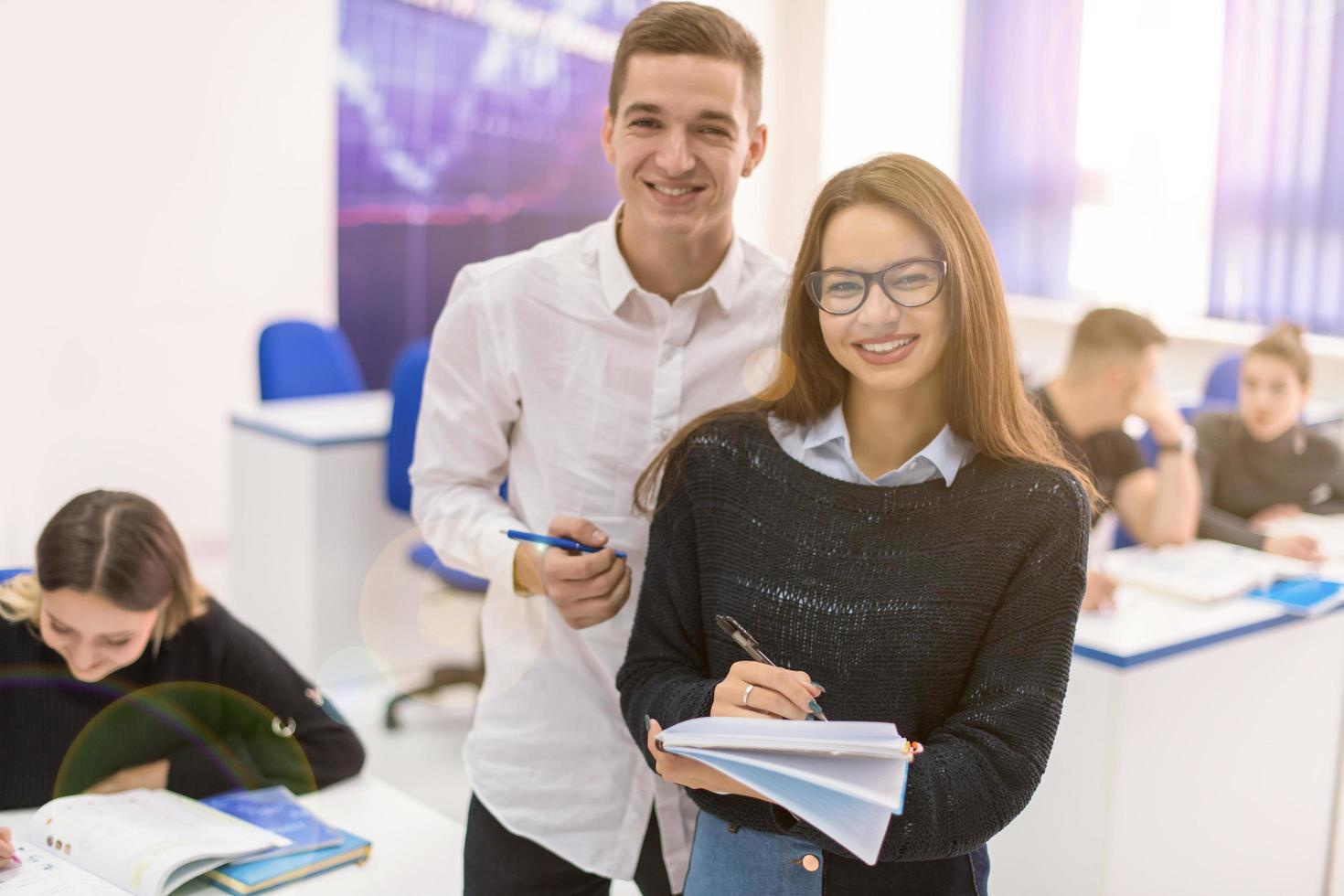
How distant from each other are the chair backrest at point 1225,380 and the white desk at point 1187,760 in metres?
2.11

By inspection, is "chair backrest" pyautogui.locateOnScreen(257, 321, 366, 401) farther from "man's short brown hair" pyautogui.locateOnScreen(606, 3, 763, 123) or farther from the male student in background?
"man's short brown hair" pyautogui.locateOnScreen(606, 3, 763, 123)

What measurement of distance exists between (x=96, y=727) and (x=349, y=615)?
183cm

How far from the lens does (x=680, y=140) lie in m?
1.44

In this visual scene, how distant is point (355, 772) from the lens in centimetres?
191

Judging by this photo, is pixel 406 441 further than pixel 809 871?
Yes

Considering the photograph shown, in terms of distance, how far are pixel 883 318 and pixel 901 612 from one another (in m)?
0.28

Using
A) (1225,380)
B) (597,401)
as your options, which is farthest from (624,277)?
(1225,380)

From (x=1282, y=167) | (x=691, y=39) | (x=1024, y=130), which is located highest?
(x=1024, y=130)

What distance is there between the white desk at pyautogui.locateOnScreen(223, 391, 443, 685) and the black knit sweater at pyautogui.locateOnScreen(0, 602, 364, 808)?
1634 millimetres

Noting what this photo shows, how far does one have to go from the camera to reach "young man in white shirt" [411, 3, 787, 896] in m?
1.46

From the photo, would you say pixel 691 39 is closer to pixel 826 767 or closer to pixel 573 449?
pixel 573 449

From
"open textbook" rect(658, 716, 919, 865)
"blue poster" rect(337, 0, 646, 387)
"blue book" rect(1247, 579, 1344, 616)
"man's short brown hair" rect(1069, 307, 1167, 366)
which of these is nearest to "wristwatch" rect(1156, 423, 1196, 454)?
"man's short brown hair" rect(1069, 307, 1167, 366)

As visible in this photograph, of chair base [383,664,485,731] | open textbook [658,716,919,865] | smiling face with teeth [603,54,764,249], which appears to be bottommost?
chair base [383,664,485,731]

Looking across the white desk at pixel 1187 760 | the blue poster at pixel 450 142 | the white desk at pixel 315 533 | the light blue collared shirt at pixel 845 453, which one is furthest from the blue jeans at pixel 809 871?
the blue poster at pixel 450 142
